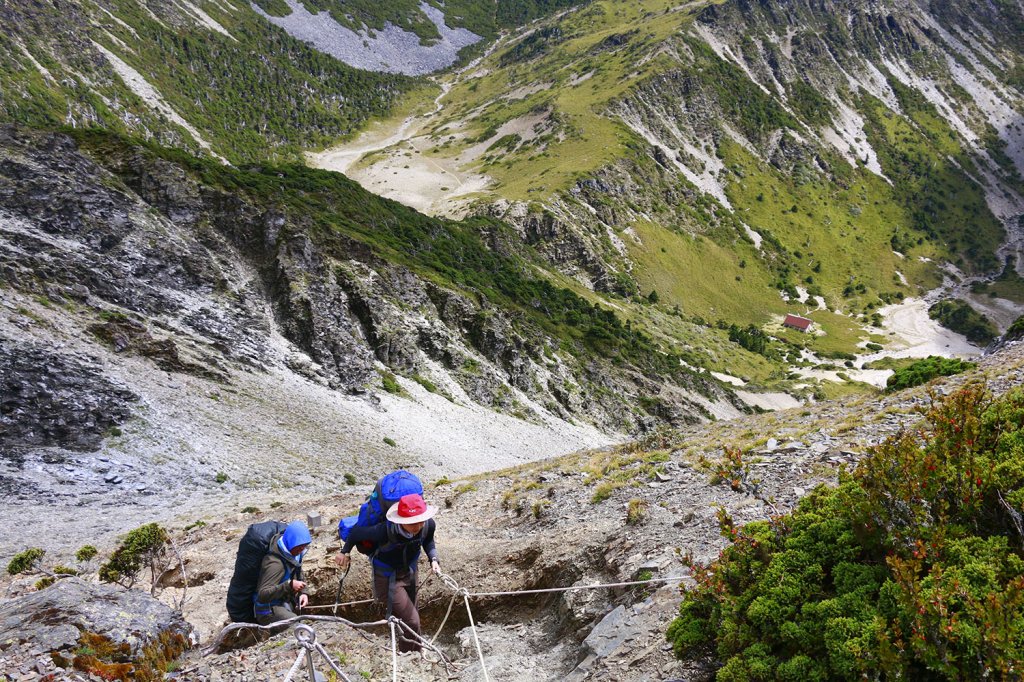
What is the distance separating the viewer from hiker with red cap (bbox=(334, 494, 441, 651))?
7797mm

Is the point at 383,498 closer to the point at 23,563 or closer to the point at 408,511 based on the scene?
the point at 408,511

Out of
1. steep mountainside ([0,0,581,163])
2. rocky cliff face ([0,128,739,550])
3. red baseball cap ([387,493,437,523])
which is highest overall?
steep mountainside ([0,0,581,163])

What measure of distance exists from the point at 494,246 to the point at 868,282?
11693 centimetres

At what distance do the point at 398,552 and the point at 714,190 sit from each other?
508 feet

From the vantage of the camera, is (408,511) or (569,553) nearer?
(408,511)

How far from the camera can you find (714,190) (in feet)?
478

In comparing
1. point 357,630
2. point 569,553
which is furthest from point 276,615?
point 569,553

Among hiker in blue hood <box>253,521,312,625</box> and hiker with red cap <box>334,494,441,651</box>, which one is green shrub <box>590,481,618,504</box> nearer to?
hiker with red cap <box>334,494,441,651</box>

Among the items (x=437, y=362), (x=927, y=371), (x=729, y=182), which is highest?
(x=729, y=182)

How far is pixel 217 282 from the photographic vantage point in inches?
1531

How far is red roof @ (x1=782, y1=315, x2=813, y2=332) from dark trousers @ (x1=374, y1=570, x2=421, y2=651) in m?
129

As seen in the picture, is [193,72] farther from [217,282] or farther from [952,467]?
[952,467]

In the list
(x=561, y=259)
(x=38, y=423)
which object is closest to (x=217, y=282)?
(x=38, y=423)

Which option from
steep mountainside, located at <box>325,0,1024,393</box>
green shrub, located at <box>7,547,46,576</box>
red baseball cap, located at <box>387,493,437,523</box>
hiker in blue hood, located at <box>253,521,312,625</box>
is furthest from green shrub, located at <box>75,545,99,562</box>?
steep mountainside, located at <box>325,0,1024,393</box>
